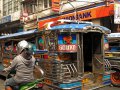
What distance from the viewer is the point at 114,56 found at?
1110 cm

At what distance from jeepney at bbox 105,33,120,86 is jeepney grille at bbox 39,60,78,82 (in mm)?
3222

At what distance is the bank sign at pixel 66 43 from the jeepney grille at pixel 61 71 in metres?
0.48

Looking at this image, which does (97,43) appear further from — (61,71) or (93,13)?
(93,13)

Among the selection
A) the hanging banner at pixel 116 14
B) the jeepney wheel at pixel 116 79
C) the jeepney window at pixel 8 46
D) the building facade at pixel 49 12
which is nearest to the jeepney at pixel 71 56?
the building facade at pixel 49 12

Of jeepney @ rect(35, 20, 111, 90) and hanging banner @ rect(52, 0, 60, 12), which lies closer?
jeepney @ rect(35, 20, 111, 90)

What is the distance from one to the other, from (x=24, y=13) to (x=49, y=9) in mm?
5189

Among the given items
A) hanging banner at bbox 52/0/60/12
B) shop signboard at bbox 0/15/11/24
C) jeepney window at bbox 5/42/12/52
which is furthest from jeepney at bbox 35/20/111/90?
shop signboard at bbox 0/15/11/24

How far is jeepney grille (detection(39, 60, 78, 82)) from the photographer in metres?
7.81

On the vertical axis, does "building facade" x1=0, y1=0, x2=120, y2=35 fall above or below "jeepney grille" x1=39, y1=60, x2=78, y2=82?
above

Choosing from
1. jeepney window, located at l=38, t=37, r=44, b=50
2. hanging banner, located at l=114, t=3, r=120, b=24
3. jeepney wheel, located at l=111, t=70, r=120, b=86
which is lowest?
jeepney wheel, located at l=111, t=70, r=120, b=86

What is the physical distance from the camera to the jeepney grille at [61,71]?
25.6ft

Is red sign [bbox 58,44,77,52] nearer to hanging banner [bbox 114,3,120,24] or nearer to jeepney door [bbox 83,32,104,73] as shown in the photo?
jeepney door [bbox 83,32,104,73]

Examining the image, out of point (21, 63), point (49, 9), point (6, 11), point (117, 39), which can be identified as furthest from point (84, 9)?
point (6, 11)

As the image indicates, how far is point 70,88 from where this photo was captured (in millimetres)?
7691
